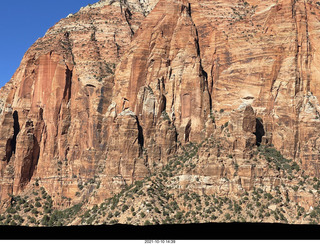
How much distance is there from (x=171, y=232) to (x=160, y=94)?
219ft

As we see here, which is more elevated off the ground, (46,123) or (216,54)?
(216,54)

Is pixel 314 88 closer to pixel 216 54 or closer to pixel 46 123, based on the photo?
pixel 216 54

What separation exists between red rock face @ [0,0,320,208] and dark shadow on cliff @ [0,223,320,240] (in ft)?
171

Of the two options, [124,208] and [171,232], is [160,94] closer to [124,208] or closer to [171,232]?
[124,208]

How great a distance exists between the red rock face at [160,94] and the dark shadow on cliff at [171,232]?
171 ft

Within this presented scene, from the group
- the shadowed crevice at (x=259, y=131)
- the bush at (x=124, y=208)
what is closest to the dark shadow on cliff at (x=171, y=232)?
the bush at (x=124, y=208)

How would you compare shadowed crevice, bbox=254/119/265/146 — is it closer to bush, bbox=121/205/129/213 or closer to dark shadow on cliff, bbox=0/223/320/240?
bush, bbox=121/205/129/213

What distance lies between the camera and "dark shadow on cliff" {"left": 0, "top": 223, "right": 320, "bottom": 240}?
18688mm

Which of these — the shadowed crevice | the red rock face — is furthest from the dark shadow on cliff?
the shadowed crevice

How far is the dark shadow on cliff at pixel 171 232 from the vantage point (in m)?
18.7

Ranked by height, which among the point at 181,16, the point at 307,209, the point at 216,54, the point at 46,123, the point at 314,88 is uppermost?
the point at 181,16

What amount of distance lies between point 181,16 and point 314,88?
27223mm
